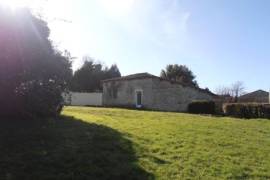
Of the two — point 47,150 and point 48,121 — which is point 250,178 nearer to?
point 47,150

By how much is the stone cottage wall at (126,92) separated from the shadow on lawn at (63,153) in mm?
28902

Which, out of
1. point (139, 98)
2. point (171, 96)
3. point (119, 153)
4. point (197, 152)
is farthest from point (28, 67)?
point (139, 98)

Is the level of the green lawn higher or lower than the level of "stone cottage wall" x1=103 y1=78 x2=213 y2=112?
lower

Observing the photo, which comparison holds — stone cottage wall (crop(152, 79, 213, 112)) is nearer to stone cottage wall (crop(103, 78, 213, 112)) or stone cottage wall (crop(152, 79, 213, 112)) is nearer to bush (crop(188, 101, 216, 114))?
stone cottage wall (crop(103, 78, 213, 112))

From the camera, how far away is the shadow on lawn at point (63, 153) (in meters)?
7.50

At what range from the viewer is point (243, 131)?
15.4 metres

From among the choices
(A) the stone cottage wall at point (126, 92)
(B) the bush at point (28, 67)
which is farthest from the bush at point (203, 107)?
(B) the bush at point (28, 67)

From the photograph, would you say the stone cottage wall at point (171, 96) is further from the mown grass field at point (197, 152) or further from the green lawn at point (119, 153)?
the green lawn at point (119, 153)

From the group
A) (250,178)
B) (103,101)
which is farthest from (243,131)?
(103,101)

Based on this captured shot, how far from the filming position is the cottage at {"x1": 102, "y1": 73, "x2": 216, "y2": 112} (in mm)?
39469

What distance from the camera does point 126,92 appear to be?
42.4 m

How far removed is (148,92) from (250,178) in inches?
1267

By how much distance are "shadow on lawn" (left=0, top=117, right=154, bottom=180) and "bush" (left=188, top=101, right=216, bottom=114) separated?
21.6 meters

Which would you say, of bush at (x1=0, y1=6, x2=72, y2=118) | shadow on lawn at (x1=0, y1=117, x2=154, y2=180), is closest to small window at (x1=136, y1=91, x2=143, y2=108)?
bush at (x1=0, y1=6, x2=72, y2=118)
